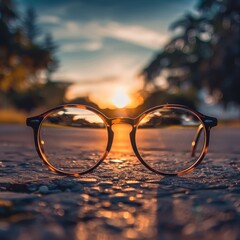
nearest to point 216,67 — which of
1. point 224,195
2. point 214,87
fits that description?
point 214,87

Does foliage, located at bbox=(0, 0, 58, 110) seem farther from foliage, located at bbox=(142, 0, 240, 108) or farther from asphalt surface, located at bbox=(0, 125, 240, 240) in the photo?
asphalt surface, located at bbox=(0, 125, 240, 240)

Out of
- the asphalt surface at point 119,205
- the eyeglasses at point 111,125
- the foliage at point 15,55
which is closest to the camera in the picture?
the asphalt surface at point 119,205

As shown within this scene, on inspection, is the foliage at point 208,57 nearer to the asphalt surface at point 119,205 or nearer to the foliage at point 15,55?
the foliage at point 15,55

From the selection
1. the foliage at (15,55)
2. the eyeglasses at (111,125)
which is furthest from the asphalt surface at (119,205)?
the foliage at (15,55)

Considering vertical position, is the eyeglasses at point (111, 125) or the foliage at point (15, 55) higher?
the foliage at point (15, 55)

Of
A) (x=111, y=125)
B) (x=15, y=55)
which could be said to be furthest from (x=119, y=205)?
(x=15, y=55)
